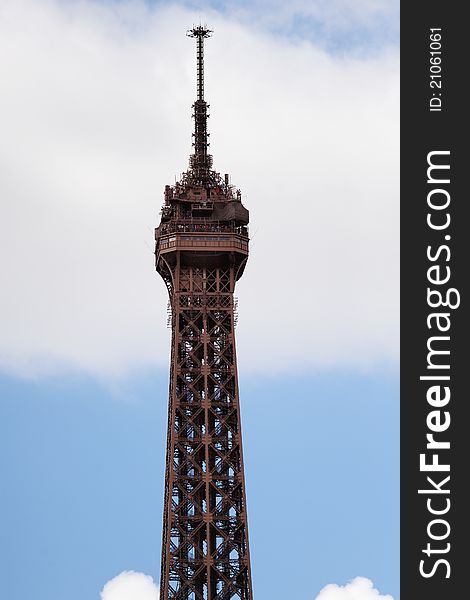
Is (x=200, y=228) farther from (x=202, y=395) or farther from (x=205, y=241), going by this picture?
(x=202, y=395)

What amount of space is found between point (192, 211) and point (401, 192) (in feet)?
174

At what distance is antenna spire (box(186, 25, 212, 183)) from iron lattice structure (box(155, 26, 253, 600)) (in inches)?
83.3

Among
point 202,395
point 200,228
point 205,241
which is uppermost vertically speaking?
point 200,228

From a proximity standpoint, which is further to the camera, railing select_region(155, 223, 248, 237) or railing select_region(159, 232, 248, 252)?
railing select_region(155, 223, 248, 237)

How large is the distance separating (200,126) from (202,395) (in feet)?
83.7

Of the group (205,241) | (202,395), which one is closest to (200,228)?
(205,241)

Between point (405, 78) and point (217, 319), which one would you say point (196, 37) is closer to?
point (217, 319)

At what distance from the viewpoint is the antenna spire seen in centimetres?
17650

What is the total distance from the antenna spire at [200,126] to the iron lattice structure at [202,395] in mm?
2116

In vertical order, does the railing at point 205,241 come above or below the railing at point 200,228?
below

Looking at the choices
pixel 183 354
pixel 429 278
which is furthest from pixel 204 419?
pixel 429 278

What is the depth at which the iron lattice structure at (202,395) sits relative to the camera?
165 meters

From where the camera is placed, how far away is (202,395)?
169500 mm

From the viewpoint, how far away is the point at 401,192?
122m
